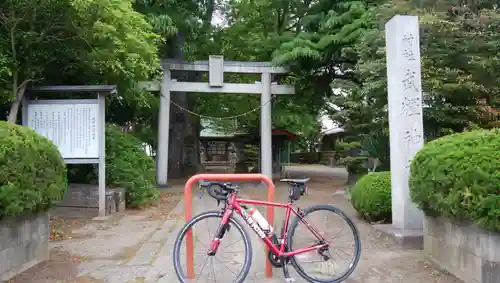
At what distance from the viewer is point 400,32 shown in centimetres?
732

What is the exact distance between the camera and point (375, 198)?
8227mm

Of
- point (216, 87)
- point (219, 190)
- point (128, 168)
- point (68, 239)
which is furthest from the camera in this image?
point (216, 87)

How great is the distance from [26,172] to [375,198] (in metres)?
5.68

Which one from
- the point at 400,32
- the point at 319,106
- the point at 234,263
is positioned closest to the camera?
the point at 234,263

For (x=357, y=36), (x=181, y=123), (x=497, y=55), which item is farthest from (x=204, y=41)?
(x=497, y=55)

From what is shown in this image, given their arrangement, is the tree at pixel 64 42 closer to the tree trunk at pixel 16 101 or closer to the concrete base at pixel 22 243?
the tree trunk at pixel 16 101

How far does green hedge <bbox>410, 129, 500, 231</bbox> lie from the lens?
4191 millimetres

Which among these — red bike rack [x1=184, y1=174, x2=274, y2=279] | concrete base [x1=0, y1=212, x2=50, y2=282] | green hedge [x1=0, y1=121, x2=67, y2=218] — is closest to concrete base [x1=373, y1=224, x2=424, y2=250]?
red bike rack [x1=184, y1=174, x2=274, y2=279]

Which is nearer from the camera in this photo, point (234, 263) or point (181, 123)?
point (234, 263)

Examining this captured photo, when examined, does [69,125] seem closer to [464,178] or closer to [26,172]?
[26,172]

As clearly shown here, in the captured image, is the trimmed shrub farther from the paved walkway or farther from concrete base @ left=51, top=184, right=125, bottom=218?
concrete base @ left=51, top=184, right=125, bottom=218

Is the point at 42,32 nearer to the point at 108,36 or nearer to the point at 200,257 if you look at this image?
the point at 108,36

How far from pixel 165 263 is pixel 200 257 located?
2.67 ft

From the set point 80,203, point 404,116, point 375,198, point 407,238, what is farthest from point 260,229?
point 80,203
